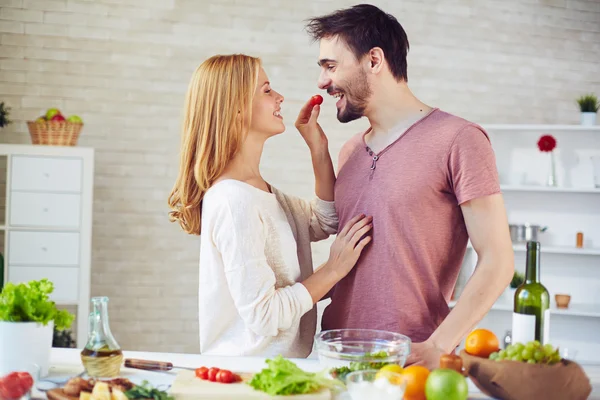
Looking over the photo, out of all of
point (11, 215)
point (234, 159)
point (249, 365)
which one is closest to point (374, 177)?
point (234, 159)

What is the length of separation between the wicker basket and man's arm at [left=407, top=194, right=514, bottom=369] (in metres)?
3.16

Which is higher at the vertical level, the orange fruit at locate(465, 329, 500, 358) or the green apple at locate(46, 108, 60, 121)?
the green apple at locate(46, 108, 60, 121)

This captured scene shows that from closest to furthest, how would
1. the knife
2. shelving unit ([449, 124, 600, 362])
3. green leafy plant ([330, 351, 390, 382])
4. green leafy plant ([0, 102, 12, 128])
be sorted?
green leafy plant ([330, 351, 390, 382]) < the knife < green leafy plant ([0, 102, 12, 128]) < shelving unit ([449, 124, 600, 362])

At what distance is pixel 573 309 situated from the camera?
5.35 metres

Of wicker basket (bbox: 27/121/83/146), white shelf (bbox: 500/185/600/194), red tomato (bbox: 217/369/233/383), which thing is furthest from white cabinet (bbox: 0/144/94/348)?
red tomato (bbox: 217/369/233/383)

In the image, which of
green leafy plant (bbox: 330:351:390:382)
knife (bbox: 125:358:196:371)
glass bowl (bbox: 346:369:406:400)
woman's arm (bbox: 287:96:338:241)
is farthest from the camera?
woman's arm (bbox: 287:96:338:241)

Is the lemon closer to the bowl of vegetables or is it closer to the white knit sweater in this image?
the bowl of vegetables

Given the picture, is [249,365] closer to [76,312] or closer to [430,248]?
[430,248]

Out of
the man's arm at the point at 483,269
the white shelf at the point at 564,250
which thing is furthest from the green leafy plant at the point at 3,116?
the man's arm at the point at 483,269

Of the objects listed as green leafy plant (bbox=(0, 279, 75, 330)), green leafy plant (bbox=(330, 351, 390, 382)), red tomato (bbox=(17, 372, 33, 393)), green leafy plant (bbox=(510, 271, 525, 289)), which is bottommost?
green leafy plant (bbox=(510, 271, 525, 289))

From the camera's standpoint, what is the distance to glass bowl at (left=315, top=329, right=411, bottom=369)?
5.79 feet

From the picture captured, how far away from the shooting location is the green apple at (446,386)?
1496mm

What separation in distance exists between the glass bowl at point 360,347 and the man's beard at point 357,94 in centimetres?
85

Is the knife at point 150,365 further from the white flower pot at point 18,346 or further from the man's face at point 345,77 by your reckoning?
the man's face at point 345,77
